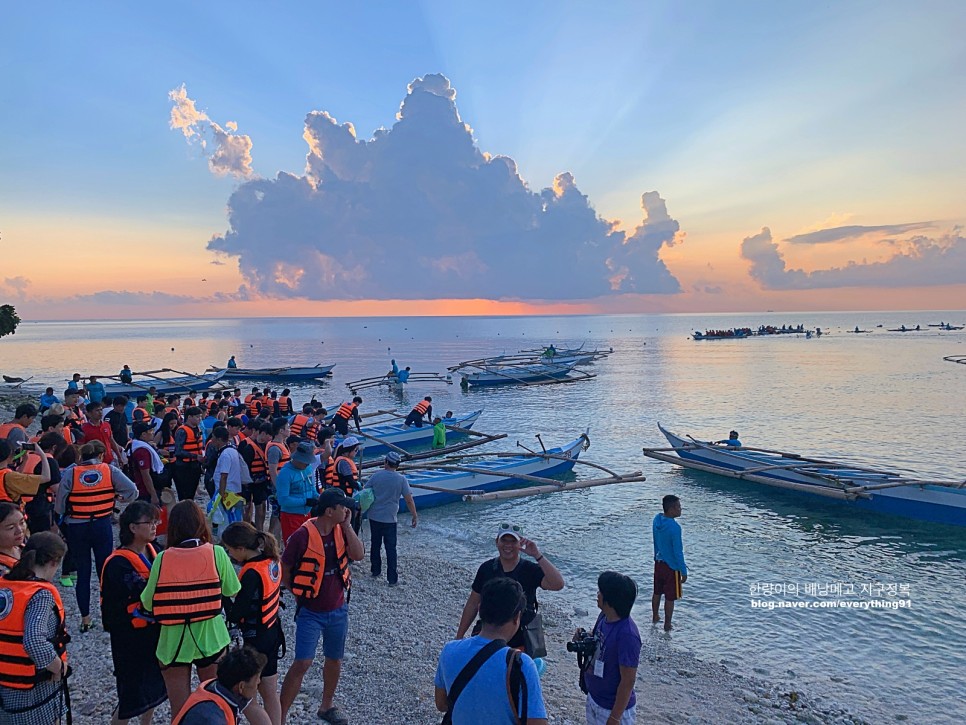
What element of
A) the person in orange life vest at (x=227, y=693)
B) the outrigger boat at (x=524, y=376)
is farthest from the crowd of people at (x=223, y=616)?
the outrigger boat at (x=524, y=376)

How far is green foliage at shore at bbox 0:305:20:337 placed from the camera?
37438mm

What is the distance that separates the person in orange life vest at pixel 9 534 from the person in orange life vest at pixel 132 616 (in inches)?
24.9

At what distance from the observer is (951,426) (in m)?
28.2

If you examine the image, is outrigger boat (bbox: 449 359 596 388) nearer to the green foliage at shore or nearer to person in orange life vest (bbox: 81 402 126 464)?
the green foliage at shore

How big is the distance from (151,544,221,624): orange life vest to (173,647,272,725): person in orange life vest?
3.07 ft

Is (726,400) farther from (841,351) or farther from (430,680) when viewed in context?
(841,351)

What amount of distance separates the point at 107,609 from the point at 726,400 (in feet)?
131

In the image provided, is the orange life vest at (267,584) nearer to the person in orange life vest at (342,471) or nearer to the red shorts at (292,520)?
the red shorts at (292,520)

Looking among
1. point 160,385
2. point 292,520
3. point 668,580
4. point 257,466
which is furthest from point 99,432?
point 160,385

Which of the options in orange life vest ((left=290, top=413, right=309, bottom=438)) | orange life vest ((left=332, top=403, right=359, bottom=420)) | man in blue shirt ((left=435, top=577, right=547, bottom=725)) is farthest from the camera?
orange life vest ((left=332, top=403, right=359, bottom=420))

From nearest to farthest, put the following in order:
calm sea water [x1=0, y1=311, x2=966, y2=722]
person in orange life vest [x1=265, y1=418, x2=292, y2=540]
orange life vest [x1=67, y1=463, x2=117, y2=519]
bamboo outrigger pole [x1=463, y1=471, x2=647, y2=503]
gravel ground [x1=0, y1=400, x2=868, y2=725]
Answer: gravel ground [x1=0, y1=400, x2=868, y2=725] → orange life vest [x1=67, y1=463, x2=117, y2=519] → calm sea water [x1=0, y1=311, x2=966, y2=722] → person in orange life vest [x1=265, y1=418, x2=292, y2=540] → bamboo outrigger pole [x1=463, y1=471, x2=647, y2=503]

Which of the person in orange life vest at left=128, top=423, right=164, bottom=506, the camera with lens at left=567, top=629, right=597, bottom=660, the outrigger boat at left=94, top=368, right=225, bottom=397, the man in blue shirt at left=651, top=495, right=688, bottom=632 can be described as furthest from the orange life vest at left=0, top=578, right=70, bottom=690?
the outrigger boat at left=94, top=368, right=225, bottom=397

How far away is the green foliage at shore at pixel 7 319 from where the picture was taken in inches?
1474

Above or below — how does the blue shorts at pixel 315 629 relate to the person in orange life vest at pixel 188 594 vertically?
below
